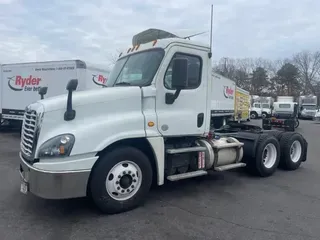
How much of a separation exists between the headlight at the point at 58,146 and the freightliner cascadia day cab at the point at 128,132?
0.01 meters

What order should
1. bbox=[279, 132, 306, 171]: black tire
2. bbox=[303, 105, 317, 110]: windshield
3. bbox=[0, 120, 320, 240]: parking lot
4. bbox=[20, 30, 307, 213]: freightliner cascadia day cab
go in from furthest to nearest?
bbox=[303, 105, 317, 110]: windshield, bbox=[279, 132, 306, 171]: black tire, bbox=[20, 30, 307, 213]: freightliner cascadia day cab, bbox=[0, 120, 320, 240]: parking lot

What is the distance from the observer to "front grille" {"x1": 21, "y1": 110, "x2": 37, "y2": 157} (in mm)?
4314

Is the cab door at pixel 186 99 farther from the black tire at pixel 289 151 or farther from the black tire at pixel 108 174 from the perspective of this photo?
the black tire at pixel 289 151

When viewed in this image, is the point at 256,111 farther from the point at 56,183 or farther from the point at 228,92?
the point at 56,183

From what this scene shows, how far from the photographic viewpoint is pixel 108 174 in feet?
14.5

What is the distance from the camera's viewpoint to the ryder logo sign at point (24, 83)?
1372 cm

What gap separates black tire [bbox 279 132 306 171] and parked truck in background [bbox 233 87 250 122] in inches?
534

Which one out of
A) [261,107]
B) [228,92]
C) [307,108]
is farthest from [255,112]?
[228,92]

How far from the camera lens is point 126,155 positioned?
456 centimetres

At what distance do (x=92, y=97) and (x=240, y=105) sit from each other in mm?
20283

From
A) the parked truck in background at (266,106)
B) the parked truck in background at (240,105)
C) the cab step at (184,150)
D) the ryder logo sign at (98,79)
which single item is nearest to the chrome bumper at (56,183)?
the cab step at (184,150)

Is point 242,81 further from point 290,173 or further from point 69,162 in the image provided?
point 69,162

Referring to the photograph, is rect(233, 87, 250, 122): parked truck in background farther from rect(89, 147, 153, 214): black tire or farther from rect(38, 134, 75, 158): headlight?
rect(38, 134, 75, 158): headlight

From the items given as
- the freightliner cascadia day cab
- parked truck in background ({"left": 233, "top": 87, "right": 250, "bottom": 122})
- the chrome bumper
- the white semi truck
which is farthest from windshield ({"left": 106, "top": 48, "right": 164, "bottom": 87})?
the white semi truck
